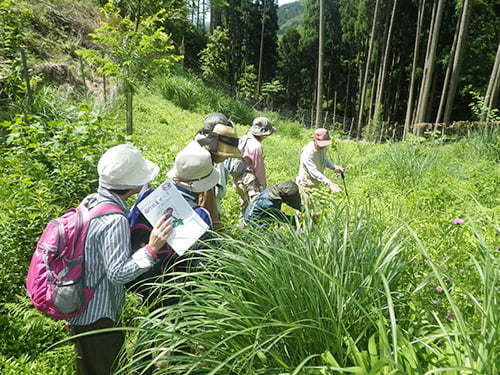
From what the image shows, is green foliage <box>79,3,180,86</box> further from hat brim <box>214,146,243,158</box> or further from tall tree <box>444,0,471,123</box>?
tall tree <box>444,0,471,123</box>

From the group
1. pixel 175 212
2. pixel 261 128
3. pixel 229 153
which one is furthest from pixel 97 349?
pixel 261 128

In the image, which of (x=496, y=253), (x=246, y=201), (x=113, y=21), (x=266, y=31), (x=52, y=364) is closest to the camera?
(x=496, y=253)

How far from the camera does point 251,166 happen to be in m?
3.85

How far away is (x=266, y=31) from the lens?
128 ft

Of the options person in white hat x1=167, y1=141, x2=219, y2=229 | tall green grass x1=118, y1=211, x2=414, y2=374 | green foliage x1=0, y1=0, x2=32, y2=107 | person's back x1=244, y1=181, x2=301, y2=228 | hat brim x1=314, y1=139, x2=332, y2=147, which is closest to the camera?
tall green grass x1=118, y1=211, x2=414, y2=374

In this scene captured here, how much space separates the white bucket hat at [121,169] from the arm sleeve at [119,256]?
0.21 metres

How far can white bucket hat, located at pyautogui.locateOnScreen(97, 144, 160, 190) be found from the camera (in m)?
1.75

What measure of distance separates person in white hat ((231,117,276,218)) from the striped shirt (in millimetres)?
2178

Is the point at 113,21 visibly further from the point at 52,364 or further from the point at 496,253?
the point at 496,253

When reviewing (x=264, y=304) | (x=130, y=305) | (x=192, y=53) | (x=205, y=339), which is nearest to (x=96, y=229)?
(x=205, y=339)

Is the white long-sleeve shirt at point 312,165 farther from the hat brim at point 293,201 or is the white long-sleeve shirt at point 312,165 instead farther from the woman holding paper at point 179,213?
the woman holding paper at point 179,213

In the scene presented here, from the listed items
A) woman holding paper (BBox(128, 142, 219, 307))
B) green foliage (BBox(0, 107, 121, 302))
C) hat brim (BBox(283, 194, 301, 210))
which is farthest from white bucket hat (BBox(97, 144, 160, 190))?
hat brim (BBox(283, 194, 301, 210))

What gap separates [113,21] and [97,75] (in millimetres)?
6343

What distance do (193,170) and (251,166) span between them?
1.94 metres
